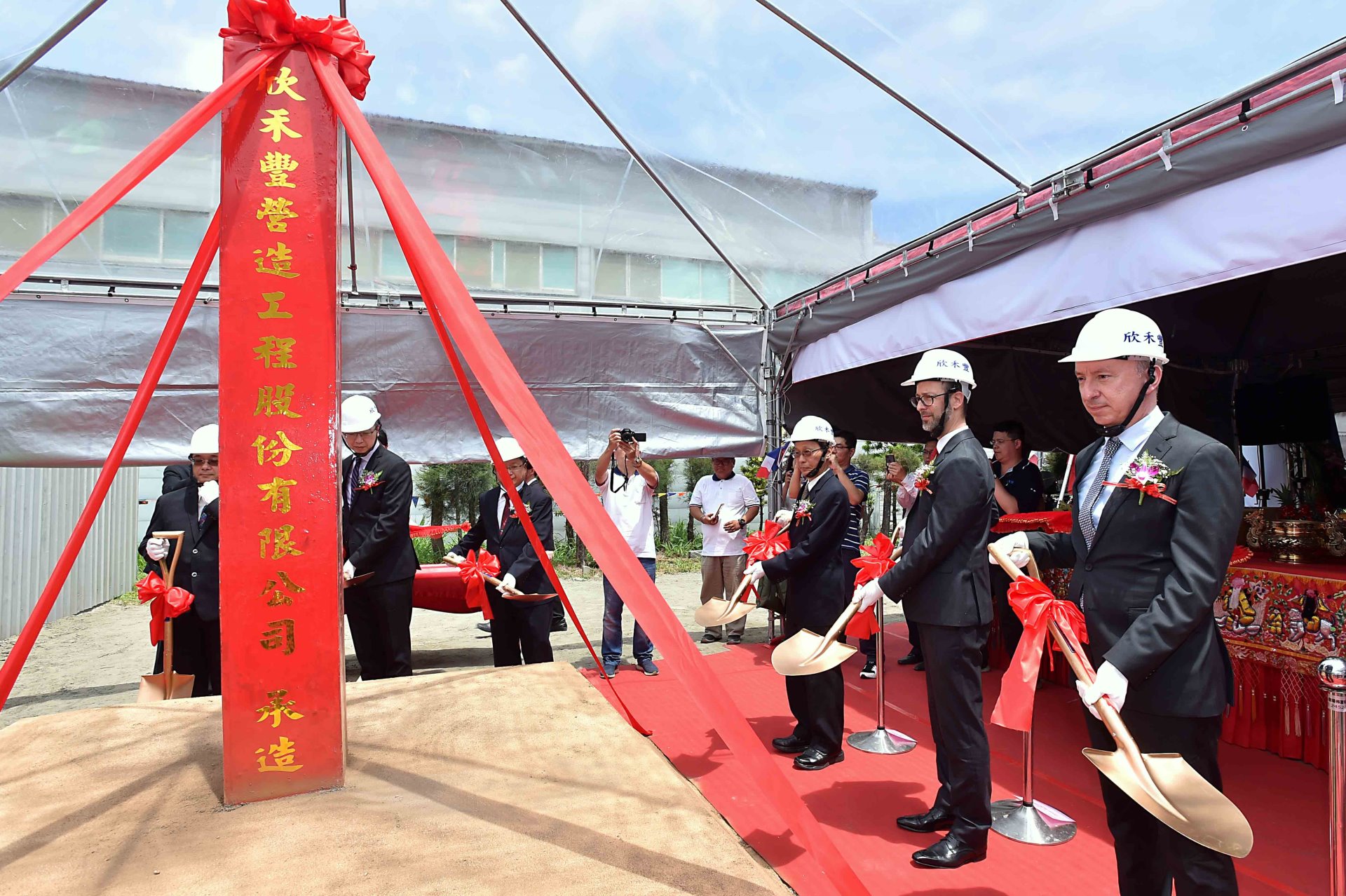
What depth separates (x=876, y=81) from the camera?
3.91 meters

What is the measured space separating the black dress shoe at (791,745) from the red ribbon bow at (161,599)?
2.91 meters

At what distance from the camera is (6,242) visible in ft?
13.6

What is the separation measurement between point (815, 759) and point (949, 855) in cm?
98

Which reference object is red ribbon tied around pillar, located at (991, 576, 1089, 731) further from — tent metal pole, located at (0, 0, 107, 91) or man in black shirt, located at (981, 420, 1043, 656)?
tent metal pole, located at (0, 0, 107, 91)

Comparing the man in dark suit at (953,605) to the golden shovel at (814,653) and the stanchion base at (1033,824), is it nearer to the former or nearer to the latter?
the golden shovel at (814,653)

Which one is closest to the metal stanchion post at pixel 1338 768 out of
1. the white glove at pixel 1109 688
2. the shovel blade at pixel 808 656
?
the white glove at pixel 1109 688

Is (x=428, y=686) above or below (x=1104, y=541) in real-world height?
below

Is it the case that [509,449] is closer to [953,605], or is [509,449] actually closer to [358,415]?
[358,415]

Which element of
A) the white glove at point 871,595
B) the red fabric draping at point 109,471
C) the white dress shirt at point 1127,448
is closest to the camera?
the white dress shirt at point 1127,448

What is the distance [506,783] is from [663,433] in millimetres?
3451

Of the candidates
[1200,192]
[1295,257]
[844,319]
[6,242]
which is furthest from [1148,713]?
[6,242]

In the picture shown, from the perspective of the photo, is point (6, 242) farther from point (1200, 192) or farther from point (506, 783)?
point (1200, 192)

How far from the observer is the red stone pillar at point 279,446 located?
214 centimetres

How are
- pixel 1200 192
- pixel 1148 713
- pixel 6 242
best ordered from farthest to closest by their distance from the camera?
pixel 6 242 → pixel 1200 192 → pixel 1148 713
